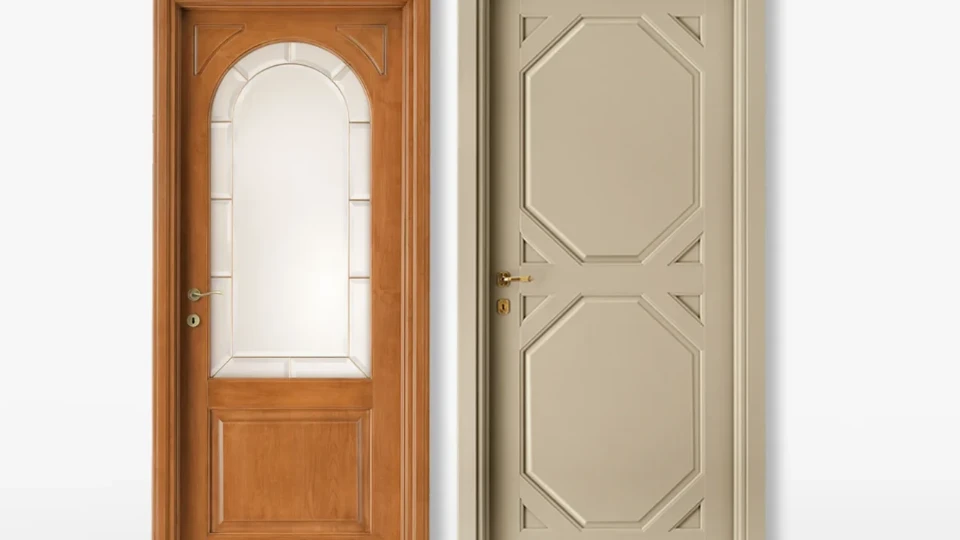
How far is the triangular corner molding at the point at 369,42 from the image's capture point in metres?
1.95

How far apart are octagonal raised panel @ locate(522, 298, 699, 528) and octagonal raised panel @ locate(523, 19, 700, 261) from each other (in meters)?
0.25

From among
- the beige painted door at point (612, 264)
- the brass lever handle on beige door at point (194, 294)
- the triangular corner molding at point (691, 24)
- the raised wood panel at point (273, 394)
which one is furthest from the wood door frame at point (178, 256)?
the triangular corner molding at point (691, 24)

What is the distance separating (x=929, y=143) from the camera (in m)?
1.85

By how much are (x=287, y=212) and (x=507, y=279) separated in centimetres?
78

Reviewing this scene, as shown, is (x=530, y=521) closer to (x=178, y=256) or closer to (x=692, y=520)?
(x=692, y=520)

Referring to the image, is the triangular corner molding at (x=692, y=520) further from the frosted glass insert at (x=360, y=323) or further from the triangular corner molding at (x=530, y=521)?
the frosted glass insert at (x=360, y=323)

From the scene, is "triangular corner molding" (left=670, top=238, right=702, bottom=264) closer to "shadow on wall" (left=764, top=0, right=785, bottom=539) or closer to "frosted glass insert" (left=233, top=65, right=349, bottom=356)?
"shadow on wall" (left=764, top=0, right=785, bottom=539)

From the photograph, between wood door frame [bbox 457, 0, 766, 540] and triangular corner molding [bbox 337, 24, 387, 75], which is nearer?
wood door frame [bbox 457, 0, 766, 540]

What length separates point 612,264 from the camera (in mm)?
1917

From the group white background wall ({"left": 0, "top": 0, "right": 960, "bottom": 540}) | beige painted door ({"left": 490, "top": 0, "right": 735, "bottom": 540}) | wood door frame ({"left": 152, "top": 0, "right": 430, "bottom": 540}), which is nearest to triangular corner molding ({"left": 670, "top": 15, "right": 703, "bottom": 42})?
beige painted door ({"left": 490, "top": 0, "right": 735, "bottom": 540})

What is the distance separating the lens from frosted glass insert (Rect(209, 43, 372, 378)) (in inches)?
76.5
